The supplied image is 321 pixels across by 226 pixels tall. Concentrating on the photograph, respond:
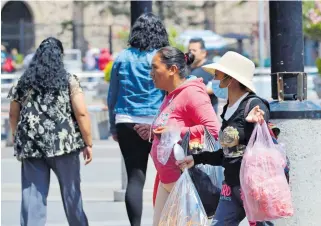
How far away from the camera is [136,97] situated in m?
7.32

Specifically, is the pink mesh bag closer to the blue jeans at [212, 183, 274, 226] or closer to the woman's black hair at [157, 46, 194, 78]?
the blue jeans at [212, 183, 274, 226]

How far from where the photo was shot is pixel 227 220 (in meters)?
5.48

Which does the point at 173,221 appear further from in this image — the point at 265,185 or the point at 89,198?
the point at 89,198

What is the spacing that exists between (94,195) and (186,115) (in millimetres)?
4945

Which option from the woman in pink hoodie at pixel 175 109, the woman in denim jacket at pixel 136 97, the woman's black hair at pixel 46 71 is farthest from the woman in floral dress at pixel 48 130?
the woman in pink hoodie at pixel 175 109

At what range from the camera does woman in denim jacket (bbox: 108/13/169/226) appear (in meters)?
7.30

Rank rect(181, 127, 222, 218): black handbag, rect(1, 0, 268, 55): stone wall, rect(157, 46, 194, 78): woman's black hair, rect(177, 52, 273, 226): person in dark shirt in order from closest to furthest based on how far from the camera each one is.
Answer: rect(177, 52, 273, 226): person in dark shirt
rect(181, 127, 222, 218): black handbag
rect(157, 46, 194, 78): woman's black hair
rect(1, 0, 268, 55): stone wall

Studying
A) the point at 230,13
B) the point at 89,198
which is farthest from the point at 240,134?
the point at 230,13

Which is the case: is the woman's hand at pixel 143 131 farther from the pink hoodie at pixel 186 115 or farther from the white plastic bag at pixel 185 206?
the white plastic bag at pixel 185 206

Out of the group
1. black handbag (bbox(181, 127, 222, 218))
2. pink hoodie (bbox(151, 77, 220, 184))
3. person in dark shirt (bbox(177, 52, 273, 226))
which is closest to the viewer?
person in dark shirt (bbox(177, 52, 273, 226))

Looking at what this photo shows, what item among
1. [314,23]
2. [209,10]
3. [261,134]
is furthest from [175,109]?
[209,10]

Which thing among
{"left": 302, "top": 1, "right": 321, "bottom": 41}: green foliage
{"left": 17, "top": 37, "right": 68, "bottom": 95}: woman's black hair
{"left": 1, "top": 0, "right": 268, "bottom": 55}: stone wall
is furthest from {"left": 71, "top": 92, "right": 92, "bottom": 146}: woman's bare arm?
{"left": 1, "top": 0, "right": 268, "bottom": 55}: stone wall

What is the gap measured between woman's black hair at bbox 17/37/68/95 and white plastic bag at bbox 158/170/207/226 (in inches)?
65.3

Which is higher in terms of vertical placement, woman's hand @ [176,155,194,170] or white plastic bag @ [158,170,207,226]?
woman's hand @ [176,155,194,170]
